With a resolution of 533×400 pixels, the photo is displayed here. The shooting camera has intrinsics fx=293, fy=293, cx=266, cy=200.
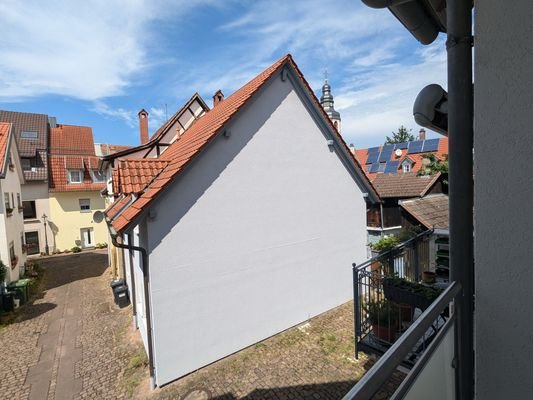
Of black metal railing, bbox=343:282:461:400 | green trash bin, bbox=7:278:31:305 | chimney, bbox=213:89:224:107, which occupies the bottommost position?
green trash bin, bbox=7:278:31:305

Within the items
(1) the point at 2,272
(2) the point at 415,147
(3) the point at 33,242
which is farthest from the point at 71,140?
Result: (2) the point at 415,147

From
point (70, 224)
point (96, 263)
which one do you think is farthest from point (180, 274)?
point (70, 224)

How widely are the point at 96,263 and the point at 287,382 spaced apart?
1678 centimetres

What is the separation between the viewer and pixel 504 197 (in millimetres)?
1628

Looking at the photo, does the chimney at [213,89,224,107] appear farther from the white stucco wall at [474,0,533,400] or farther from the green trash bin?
the white stucco wall at [474,0,533,400]

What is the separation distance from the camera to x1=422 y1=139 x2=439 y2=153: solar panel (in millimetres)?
31609

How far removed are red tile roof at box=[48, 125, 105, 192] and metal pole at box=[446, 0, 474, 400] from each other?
85.8 ft

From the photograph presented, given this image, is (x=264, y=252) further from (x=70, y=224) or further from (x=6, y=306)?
(x=70, y=224)

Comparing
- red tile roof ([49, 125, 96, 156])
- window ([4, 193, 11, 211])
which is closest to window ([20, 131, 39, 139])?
red tile roof ([49, 125, 96, 156])

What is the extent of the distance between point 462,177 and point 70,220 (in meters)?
26.8

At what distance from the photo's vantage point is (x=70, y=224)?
22875mm

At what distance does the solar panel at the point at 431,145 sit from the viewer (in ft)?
104

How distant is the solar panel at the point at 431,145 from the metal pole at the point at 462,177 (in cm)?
3427

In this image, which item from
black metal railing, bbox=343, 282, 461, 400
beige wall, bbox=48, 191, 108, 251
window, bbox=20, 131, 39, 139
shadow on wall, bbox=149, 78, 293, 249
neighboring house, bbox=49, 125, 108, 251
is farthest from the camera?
window, bbox=20, 131, 39, 139
